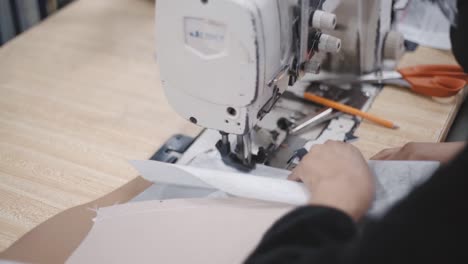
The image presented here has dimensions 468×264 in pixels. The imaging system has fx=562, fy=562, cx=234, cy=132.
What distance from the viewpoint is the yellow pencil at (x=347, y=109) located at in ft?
4.48

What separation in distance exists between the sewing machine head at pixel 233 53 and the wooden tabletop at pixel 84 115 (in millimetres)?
304

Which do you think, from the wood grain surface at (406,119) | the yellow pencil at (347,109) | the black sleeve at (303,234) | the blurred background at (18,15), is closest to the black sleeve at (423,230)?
the black sleeve at (303,234)

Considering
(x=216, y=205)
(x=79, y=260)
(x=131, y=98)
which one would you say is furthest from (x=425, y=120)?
(x=79, y=260)

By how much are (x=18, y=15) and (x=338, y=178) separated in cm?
150

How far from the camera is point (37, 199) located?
1.19m

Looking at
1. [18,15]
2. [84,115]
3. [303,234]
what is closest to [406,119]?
[303,234]

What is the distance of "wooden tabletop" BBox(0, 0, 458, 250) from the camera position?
1.23 metres

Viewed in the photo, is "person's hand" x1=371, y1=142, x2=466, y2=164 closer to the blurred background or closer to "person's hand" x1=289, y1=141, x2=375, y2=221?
"person's hand" x1=289, y1=141, x2=375, y2=221

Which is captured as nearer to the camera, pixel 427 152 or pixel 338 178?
pixel 338 178

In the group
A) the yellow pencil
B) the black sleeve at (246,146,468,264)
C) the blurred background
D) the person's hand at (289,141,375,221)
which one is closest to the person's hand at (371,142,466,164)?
the person's hand at (289,141,375,221)

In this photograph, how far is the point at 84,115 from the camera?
1454 mm

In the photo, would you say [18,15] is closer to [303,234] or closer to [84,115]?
[84,115]

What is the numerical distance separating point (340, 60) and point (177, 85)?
0.62m

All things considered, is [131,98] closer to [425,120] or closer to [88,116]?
[88,116]
